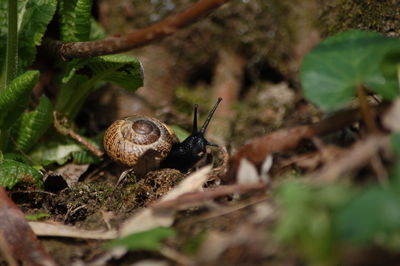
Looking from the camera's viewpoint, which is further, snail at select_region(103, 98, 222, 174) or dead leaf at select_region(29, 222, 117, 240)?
snail at select_region(103, 98, 222, 174)

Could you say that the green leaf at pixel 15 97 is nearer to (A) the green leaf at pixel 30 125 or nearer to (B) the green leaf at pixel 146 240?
(A) the green leaf at pixel 30 125

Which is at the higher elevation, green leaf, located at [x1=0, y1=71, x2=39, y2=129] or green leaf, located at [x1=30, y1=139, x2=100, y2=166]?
green leaf, located at [x1=0, y1=71, x2=39, y2=129]

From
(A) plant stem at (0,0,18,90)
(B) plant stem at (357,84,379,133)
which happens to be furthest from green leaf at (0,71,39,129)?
(B) plant stem at (357,84,379,133)

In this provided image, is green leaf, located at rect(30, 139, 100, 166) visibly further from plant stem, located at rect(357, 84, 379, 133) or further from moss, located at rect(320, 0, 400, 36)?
plant stem, located at rect(357, 84, 379, 133)

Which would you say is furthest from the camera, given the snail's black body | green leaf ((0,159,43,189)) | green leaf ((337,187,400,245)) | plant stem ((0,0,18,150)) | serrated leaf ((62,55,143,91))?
the snail's black body

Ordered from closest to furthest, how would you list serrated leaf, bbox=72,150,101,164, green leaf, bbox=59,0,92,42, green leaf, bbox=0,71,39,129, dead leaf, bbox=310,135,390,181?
dead leaf, bbox=310,135,390,181, green leaf, bbox=0,71,39,129, green leaf, bbox=59,0,92,42, serrated leaf, bbox=72,150,101,164

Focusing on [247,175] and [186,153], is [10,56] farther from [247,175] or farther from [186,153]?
[247,175]
